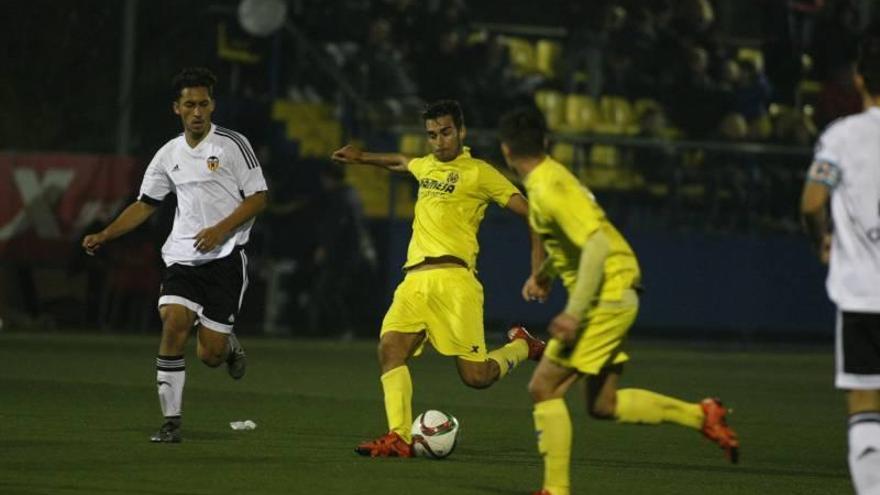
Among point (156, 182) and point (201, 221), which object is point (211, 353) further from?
point (156, 182)

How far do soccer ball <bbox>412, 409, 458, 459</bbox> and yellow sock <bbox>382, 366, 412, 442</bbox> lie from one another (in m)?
0.15

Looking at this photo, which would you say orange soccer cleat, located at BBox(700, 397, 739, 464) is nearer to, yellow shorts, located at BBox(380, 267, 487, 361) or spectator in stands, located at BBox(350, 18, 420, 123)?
yellow shorts, located at BBox(380, 267, 487, 361)

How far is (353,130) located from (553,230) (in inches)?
708

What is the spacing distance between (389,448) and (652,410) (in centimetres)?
235

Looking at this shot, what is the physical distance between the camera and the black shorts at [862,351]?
25.6 ft

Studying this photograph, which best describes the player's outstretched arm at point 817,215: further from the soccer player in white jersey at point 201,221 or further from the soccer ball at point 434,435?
the soccer player in white jersey at point 201,221

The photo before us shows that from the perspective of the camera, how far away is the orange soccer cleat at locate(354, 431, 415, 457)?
11156mm

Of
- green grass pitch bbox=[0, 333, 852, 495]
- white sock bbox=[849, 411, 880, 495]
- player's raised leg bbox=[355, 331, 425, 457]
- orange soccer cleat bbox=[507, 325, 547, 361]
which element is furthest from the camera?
orange soccer cleat bbox=[507, 325, 547, 361]

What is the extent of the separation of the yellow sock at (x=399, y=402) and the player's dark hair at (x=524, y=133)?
9.02ft

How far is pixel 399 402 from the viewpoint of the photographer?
11.3 metres

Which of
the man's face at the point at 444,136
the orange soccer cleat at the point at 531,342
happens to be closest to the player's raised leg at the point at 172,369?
Answer: the man's face at the point at 444,136

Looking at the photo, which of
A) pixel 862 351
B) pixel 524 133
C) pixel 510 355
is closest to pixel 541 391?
pixel 524 133

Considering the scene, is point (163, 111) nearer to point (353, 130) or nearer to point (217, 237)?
point (353, 130)

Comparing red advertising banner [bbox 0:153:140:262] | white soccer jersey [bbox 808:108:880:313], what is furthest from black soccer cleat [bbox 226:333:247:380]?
red advertising banner [bbox 0:153:140:262]
